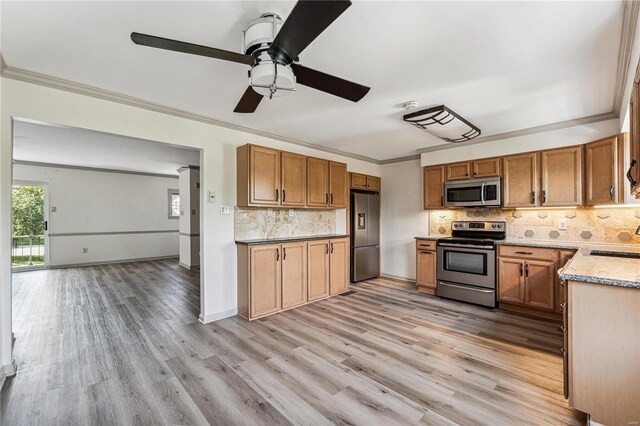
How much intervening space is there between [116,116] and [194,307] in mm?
2576

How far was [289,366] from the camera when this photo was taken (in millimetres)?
2396

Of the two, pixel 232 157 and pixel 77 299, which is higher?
pixel 232 157

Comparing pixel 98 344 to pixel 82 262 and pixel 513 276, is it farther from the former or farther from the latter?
pixel 82 262

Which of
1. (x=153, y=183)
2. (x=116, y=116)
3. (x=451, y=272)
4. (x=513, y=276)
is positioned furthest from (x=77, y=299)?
(x=513, y=276)

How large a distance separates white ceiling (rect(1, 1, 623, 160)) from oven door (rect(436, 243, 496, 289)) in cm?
182

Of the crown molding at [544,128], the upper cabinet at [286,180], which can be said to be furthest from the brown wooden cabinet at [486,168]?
the upper cabinet at [286,180]

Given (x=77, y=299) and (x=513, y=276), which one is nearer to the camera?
(x=513, y=276)

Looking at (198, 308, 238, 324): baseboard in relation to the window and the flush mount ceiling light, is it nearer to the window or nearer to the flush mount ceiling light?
the flush mount ceiling light

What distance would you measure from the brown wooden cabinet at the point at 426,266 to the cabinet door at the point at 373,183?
5.06ft

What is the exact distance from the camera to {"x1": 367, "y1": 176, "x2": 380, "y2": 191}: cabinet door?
5660 mm

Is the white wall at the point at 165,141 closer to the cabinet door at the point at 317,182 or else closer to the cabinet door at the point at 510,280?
the cabinet door at the point at 317,182

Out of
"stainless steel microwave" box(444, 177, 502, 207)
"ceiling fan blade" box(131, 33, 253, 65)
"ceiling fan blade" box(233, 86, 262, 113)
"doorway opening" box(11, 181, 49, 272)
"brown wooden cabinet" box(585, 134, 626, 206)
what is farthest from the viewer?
"doorway opening" box(11, 181, 49, 272)

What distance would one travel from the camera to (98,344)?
9.22 ft

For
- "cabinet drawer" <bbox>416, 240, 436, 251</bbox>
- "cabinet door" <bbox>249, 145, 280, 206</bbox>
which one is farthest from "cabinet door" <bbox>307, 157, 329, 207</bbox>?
"cabinet drawer" <bbox>416, 240, 436, 251</bbox>
